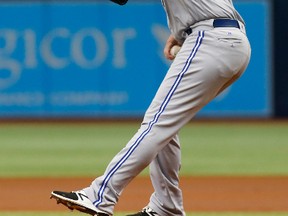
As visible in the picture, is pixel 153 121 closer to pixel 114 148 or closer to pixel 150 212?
pixel 150 212

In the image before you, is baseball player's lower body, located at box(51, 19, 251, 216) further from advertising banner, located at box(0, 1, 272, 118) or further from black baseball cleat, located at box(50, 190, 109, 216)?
advertising banner, located at box(0, 1, 272, 118)

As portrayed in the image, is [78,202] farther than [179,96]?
No

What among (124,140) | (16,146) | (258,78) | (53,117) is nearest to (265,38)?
(258,78)

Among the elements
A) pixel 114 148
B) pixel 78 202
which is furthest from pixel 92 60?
pixel 78 202

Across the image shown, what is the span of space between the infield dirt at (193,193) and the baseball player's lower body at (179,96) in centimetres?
169

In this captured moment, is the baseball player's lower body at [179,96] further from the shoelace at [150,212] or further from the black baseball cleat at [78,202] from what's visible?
the shoelace at [150,212]

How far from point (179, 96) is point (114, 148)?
7.11m

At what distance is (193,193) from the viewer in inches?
324

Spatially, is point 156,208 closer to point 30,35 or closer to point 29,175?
point 29,175

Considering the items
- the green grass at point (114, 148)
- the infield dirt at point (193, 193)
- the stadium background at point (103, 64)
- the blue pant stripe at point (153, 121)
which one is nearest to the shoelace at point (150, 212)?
the blue pant stripe at point (153, 121)

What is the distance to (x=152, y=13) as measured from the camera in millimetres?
18094

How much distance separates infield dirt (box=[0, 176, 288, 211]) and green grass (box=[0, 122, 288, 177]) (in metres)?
0.72

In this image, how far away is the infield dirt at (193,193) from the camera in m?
7.29

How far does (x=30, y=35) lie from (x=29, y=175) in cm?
856
